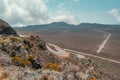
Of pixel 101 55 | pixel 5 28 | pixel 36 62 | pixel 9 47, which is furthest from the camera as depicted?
pixel 101 55

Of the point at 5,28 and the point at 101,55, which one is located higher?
the point at 5,28

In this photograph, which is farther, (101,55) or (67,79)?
(101,55)

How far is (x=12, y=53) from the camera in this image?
28.6m

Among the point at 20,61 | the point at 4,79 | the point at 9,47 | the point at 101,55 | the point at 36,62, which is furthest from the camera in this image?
the point at 101,55

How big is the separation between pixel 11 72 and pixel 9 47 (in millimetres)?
11338

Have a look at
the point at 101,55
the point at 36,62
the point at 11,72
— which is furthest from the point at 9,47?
the point at 101,55

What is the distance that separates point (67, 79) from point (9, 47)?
12.9 m

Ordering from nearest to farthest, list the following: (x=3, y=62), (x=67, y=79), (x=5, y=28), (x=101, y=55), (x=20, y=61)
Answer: (x=67, y=79) → (x=3, y=62) → (x=20, y=61) → (x=5, y=28) → (x=101, y=55)

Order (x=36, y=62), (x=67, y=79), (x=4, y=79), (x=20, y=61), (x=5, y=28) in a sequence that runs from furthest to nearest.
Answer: (x=5, y=28) → (x=36, y=62) → (x=20, y=61) → (x=67, y=79) → (x=4, y=79)

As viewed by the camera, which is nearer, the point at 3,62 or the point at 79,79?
the point at 79,79

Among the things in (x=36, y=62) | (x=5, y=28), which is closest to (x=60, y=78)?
(x=36, y=62)

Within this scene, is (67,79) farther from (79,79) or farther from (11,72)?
(11,72)

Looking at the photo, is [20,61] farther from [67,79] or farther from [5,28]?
[5,28]

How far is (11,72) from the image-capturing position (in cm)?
1875
